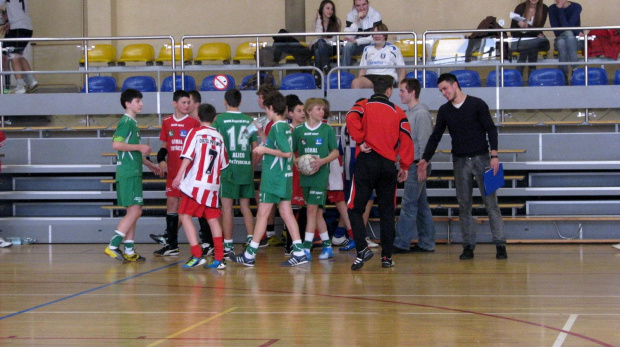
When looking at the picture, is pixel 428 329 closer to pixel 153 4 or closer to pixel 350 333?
pixel 350 333

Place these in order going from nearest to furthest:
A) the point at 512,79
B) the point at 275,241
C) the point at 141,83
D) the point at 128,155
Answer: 1. the point at 128,155
2. the point at 275,241
3. the point at 512,79
4. the point at 141,83

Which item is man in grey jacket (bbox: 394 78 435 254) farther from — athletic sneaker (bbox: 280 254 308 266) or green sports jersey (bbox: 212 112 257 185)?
green sports jersey (bbox: 212 112 257 185)

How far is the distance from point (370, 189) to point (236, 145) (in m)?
1.62

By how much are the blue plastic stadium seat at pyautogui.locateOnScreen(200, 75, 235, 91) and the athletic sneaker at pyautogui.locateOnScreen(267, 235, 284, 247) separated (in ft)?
8.66

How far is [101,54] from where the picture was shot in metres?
12.2

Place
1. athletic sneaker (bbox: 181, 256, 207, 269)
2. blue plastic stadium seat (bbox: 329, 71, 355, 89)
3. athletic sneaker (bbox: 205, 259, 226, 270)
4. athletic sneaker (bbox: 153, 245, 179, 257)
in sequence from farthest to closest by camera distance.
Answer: blue plastic stadium seat (bbox: 329, 71, 355, 89) < athletic sneaker (bbox: 153, 245, 179, 257) < athletic sneaker (bbox: 181, 256, 207, 269) < athletic sneaker (bbox: 205, 259, 226, 270)

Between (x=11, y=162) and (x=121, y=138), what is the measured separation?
3682mm

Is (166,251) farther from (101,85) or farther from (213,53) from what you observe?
(213,53)

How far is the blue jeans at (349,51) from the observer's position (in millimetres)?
11527

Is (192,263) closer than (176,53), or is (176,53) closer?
(192,263)

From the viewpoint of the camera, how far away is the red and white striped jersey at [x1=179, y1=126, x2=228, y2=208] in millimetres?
7492

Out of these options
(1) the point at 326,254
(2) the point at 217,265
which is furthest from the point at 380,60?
(2) the point at 217,265

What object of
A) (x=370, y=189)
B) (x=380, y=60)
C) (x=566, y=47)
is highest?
(x=566, y=47)

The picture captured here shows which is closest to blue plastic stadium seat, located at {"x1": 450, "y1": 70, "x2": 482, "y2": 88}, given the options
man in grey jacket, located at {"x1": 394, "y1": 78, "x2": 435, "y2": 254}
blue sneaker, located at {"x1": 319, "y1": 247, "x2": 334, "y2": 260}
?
man in grey jacket, located at {"x1": 394, "y1": 78, "x2": 435, "y2": 254}
